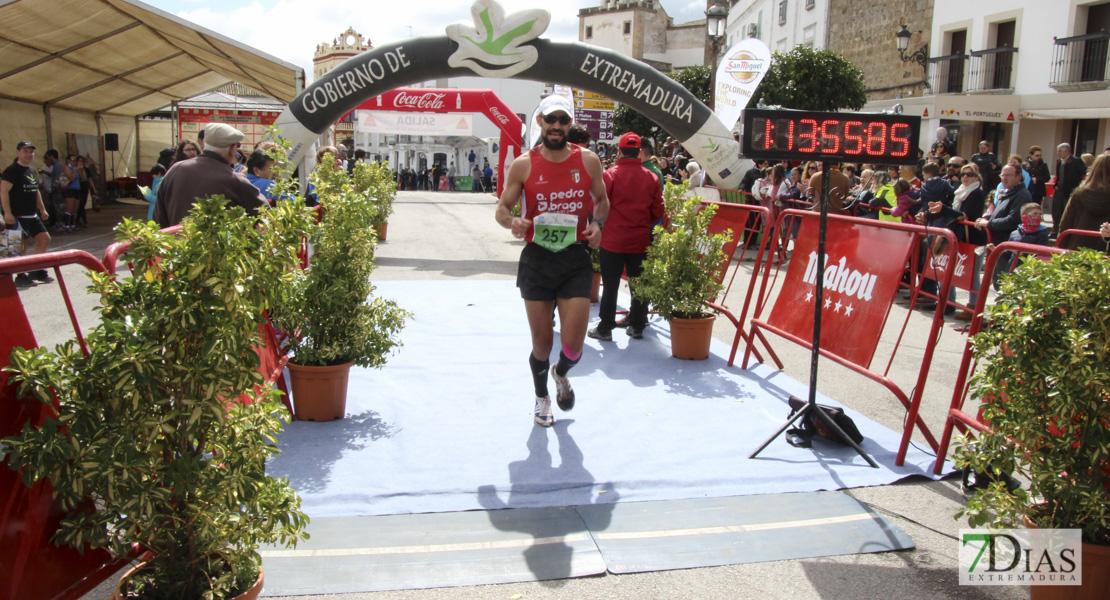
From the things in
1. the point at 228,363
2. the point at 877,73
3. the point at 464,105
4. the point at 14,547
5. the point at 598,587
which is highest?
the point at 877,73

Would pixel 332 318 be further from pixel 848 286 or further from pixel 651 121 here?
pixel 651 121

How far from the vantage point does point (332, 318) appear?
4.76 metres

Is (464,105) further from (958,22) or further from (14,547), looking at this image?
(14,547)

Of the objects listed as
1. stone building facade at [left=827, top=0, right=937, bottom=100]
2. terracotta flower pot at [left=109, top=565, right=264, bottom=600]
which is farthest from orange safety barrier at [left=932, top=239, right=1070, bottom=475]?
stone building facade at [left=827, top=0, right=937, bottom=100]

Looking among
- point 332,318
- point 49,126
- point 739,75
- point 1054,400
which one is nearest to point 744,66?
point 739,75

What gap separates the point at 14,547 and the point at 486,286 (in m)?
7.84

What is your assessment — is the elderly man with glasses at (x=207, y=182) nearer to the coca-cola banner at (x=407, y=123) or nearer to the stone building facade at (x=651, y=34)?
the coca-cola banner at (x=407, y=123)

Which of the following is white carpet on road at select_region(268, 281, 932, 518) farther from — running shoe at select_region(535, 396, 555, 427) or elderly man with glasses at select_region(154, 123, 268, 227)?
elderly man with glasses at select_region(154, 123, 268, 227)

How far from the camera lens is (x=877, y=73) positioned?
2761 cm

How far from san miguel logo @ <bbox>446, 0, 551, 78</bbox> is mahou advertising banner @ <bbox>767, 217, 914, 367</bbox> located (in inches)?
294

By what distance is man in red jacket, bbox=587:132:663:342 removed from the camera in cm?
693

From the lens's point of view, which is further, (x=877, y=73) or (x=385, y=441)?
(x=877, y=73)

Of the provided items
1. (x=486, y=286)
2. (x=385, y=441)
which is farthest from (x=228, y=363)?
(x=486, y=286)

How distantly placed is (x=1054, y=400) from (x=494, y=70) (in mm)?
10552
